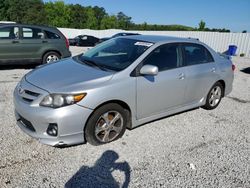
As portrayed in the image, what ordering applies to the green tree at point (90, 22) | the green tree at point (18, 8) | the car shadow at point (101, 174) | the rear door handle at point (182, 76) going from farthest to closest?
the green tree at point (18, 8), the green tree at point (90, 22), the rear door handle at point (182, 76), the car shadow at point (101, 174)

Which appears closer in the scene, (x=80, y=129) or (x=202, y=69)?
(x=80, y=129)

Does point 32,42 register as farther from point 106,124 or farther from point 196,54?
point 106,124

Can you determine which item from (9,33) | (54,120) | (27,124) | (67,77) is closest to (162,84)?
(67,77)

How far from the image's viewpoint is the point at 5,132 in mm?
3932

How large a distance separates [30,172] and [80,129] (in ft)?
2.63

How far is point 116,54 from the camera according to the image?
4383mm

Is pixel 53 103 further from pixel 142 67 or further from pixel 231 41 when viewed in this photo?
pixel 231 41

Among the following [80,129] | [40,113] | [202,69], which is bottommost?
[80,129]

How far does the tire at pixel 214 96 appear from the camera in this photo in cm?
538

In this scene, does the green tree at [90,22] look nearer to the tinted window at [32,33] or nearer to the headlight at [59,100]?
the tinted window at [32,33]

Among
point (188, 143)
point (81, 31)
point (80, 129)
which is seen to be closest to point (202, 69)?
point (188, 143)

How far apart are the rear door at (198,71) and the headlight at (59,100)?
2254 mm

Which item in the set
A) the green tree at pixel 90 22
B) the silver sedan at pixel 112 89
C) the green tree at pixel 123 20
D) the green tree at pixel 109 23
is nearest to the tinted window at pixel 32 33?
the silver sedan at pixel 112 89

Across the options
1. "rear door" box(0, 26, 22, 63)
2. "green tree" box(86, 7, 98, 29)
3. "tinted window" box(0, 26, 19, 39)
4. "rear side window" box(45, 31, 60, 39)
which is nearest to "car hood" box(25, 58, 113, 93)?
"rear door" box(0, 26, 22, 63)
